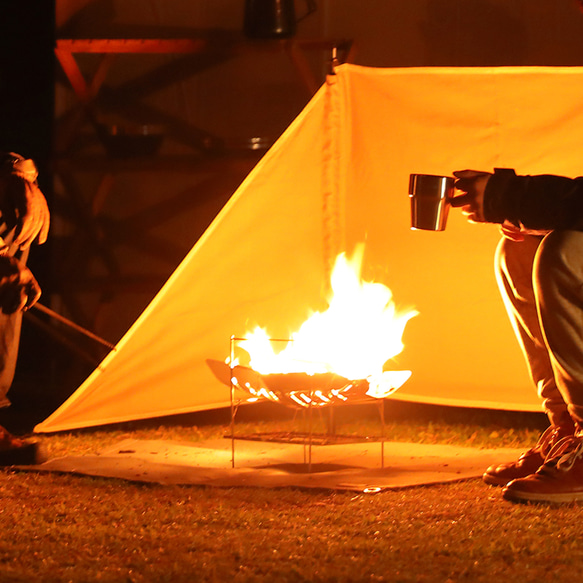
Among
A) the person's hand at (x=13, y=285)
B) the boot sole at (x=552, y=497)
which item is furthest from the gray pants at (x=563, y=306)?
the person's hand at (x=13, y=285)

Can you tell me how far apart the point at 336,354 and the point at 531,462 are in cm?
87

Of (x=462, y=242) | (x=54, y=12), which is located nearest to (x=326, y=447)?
(x=462, y=242)

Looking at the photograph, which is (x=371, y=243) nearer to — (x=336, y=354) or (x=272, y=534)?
(x=336, y=354)

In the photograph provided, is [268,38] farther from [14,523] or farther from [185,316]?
[14,523]

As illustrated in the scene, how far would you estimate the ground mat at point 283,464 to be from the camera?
3.39m

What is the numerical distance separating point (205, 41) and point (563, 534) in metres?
3.83

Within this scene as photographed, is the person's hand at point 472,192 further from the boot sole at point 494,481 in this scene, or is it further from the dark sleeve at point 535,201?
the boot sole at point 494,481

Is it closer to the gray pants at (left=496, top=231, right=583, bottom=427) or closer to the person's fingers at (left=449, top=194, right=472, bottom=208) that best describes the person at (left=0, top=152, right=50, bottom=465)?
the person's fingers at (left=449, top=194, right=472, bottom=208)

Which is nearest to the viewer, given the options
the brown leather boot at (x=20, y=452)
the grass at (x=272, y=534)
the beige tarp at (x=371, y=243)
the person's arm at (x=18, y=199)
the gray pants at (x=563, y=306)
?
the grass at (x=272, y=534)

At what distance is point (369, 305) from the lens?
13.7 ft

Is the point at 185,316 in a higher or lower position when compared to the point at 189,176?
lower

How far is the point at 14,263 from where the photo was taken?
371 centimetres

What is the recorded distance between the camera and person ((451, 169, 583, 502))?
297 cm

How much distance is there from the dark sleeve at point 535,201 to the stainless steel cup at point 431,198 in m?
0.16
